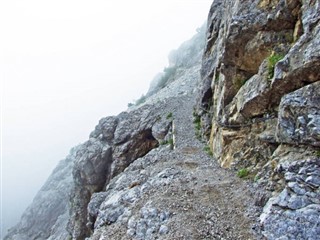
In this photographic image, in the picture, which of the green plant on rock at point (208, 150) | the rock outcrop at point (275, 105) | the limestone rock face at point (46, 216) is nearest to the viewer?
the rock outcrop at point (275, 105)

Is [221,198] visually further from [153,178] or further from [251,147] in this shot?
[153,178]

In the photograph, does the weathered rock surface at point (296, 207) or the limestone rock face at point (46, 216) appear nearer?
the weathered rock surface at point (296, 207)

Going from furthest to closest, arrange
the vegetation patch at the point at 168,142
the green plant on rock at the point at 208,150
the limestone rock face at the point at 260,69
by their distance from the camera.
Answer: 1. the vegetation patch at the point at 168,142
2. the green plant on rock at the point at 208,150
3. the limestone rock face at the point at 260,69

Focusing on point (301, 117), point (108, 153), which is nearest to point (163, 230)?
point (301, 117)

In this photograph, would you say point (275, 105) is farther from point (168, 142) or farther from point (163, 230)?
point (168, 142)

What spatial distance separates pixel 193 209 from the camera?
10938 millimetres

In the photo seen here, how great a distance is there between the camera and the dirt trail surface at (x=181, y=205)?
9703 millimetres

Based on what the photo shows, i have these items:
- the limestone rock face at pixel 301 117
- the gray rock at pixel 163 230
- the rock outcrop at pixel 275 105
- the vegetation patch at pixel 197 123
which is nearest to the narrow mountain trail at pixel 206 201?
the gray rock at pixel 163 230

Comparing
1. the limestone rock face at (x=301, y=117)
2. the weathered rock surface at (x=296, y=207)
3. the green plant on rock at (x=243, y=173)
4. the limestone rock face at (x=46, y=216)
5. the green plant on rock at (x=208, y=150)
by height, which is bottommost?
the limestone rock face at (x=46, y=216)

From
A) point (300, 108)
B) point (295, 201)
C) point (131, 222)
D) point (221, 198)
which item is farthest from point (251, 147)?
point (131, 222)

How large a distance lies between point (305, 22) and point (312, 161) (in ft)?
17.4

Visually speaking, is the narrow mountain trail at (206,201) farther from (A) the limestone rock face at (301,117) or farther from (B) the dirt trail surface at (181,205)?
(A) the limestone rock face at (301,117)

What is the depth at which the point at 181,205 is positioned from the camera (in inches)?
444

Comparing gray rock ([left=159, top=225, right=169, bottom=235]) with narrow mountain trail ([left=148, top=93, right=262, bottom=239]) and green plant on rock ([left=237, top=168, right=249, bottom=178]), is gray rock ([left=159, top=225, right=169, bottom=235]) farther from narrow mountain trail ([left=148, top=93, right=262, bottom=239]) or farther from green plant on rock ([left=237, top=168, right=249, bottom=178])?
green plant on rock ([left=237, top=168, right=249, bottom=178])
